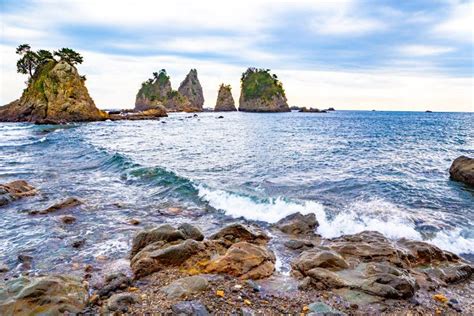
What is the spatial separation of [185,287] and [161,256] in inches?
79.5

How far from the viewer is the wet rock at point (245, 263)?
357 inches

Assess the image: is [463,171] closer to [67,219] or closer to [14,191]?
[67,219]

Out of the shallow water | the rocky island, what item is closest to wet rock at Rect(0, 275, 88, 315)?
the shallow water

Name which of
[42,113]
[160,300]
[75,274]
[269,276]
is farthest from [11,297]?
[42,113]

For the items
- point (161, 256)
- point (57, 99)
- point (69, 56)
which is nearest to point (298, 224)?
point (161, 256)

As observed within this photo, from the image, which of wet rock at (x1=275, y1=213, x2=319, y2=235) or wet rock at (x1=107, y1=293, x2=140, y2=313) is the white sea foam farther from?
A: wet rock at (x1=107, y1=293, x2=140, y2=313)

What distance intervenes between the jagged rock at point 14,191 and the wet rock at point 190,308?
1356cm

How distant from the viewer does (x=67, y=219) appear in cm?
1406

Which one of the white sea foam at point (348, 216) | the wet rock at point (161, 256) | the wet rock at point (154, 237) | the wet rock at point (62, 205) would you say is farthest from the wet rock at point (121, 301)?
the wet rock at point (62, 205)

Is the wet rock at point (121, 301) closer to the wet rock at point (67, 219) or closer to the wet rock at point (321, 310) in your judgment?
the wet rock at point (321, 310)

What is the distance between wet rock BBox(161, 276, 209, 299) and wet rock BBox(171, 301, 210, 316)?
40 cm

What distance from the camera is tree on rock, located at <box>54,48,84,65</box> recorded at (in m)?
97.8

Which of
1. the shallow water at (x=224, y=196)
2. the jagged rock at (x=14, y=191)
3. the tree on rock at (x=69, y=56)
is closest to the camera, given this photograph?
the shallow water at (x=224, y=196)

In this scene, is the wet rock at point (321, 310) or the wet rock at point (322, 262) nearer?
the wet rock at point (321, 310)
